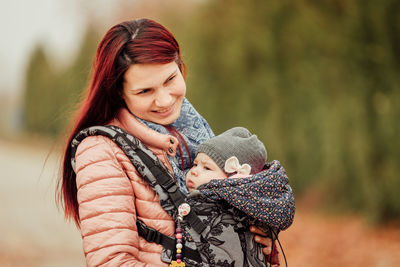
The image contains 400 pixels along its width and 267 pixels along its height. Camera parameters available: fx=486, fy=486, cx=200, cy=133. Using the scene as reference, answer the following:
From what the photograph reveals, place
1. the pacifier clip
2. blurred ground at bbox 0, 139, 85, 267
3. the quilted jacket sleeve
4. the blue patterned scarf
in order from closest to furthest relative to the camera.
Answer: the quilted jacket sleeve < the pacifier clip < the blue patterned scarf < blurred ground at bbox 0, 139, 85, 267

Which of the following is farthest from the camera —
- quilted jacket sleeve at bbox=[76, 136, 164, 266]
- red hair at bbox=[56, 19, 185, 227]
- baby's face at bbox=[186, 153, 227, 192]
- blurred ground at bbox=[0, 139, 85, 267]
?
blurred ground at bbox=[0, 139, 85, 267]

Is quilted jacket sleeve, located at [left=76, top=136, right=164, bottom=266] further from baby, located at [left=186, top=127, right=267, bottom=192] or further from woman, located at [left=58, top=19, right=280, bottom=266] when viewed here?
baby, located at [left=186, top=127, right=267, bottom=192]

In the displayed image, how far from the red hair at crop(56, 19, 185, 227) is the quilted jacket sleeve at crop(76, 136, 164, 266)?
0.28 m

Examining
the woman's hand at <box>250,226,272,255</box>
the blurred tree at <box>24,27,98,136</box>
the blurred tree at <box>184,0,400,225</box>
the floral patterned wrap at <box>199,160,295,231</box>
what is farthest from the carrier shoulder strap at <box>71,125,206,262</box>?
the blurred tree at <box>24,27,98,136</box>

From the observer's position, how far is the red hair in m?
2.19

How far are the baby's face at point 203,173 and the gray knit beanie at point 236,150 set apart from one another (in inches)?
0.9

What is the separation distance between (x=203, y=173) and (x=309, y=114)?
6454 mm

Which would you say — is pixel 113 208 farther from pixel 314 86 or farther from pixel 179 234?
pixel 314 86

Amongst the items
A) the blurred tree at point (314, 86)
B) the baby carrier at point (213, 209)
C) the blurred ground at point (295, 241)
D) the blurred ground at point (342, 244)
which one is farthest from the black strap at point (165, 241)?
the blurred tree at point (314, 86)

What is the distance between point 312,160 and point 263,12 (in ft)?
9.07

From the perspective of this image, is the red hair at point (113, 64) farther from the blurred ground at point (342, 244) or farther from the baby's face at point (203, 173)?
the blurred ground at point (342, 244)

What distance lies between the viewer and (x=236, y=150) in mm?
2418

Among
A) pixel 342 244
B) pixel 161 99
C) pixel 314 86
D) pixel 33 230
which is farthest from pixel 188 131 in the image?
pixel 33 230

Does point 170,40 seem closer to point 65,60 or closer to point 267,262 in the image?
point 267,262
